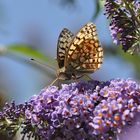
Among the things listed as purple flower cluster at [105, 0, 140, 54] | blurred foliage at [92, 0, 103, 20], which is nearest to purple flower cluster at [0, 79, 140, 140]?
purple flower cluster at [105, 0, 140, 54]

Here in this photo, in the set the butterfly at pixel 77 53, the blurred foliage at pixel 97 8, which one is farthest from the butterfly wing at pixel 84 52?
the blurred foliage at pixel 97 8

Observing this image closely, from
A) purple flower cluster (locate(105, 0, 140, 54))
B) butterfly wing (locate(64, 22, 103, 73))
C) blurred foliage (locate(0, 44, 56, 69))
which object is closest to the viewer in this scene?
purple flower cluster (locate(105, 0, 140, 54))

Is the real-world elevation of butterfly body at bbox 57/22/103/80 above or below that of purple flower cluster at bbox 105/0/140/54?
below

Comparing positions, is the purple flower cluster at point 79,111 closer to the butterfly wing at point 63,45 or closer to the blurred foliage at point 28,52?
the butterfly wing at point 63,45

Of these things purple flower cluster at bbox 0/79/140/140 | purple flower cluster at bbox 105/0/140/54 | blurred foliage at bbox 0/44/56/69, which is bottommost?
purple flower cluster at bbox 0/79/140/140

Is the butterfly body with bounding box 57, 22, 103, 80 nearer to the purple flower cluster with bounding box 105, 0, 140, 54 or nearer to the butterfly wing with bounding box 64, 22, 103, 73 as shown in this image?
the butterfly wing with bounding box 64, 22, 103, 73

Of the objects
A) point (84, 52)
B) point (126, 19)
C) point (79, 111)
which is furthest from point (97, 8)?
point (79, 111)

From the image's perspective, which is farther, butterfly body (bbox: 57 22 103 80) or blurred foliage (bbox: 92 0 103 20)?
blurred foliage (bbox: 92 0 103 20)

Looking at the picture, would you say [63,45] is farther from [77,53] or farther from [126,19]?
[126,19]
